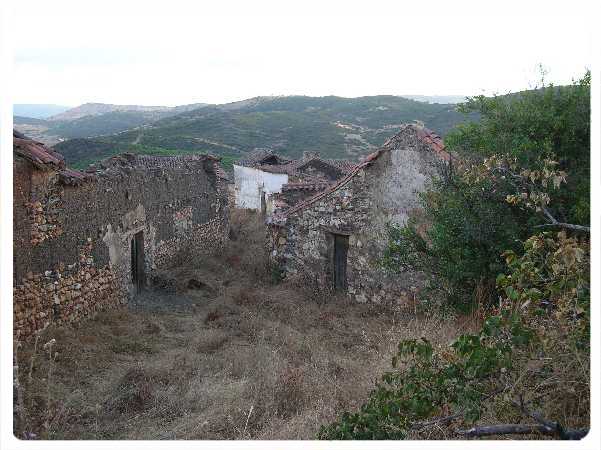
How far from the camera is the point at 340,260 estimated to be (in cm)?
1218

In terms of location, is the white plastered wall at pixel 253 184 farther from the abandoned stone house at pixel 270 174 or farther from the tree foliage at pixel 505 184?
the tree foliage at pixel 505 184

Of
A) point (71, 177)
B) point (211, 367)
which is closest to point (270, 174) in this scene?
point (71, 177)

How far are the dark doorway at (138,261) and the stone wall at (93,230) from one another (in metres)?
0.16

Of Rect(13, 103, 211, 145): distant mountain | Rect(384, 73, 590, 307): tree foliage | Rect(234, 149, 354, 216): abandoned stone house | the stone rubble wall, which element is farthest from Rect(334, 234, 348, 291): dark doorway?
Rect(13, 103, 211, 145): distant mountain

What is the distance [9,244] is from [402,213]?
8.20 meters

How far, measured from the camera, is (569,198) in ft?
21.2

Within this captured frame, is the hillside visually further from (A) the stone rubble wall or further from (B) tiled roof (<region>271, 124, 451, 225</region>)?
(A) the stone rubble wall

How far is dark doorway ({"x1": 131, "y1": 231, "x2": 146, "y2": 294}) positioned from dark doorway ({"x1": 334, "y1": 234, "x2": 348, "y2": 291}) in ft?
15.1

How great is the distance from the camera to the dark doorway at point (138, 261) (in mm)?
12586

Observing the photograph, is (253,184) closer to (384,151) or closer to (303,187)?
(303,187)

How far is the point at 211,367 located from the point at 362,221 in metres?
5.08

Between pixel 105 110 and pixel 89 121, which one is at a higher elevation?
pixel 105 110

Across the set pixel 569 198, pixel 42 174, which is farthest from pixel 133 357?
pixel 569 198

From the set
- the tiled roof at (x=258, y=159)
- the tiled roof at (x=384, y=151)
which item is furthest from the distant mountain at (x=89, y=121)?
the tiled roof at (x=384, y=151)
